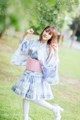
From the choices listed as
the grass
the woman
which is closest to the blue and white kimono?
the woman

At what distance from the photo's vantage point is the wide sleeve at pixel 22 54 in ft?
18.1

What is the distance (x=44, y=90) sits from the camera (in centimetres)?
551

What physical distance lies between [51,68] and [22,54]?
0.51 m

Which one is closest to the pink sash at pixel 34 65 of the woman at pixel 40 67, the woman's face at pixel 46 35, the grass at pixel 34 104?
the woman at pixel 40 67

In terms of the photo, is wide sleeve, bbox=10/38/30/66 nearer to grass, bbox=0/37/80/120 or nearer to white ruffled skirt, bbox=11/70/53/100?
white ruffled skirt, bbox=11/70/53/100

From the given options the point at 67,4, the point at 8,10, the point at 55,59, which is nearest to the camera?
the point at 8,10

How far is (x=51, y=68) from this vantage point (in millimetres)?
5426

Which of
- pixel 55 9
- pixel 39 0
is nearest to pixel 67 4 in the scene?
pixel 55 9

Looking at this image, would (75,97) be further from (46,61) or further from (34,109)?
(46,61)

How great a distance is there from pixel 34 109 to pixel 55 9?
2.21m

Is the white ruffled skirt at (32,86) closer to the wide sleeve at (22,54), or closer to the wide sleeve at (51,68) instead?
the wide sleeve at (51,68)

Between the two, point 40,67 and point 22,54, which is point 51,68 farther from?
point 22,54

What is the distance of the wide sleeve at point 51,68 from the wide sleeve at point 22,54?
34 cm

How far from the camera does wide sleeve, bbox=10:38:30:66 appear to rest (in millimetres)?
5516
